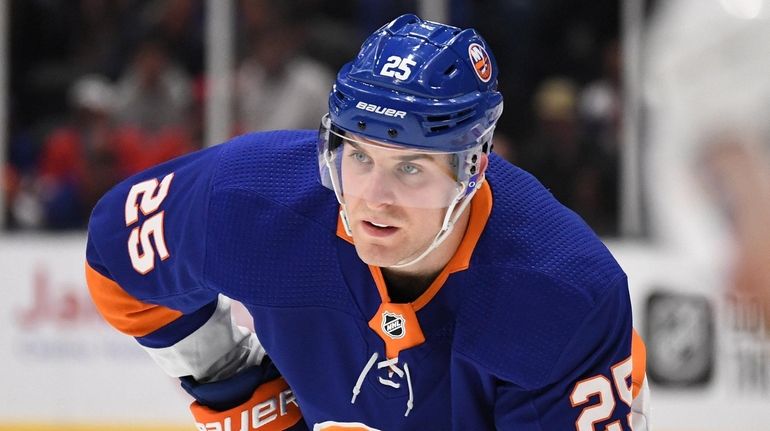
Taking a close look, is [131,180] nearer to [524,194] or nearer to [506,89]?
[524,194]

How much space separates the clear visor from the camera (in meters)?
1.99

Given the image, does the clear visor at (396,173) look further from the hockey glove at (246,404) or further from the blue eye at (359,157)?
the hockey glove at (246,404)

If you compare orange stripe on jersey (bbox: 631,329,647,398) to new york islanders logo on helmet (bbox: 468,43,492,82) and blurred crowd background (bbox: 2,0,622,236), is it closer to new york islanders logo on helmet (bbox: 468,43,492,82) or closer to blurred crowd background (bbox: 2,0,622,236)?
new york islanders logo on helmet (bbox: 468,43,492,82)

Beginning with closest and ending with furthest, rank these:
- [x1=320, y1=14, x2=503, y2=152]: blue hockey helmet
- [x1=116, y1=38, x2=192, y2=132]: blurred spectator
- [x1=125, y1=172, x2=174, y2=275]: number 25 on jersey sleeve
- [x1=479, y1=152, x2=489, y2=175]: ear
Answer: [x1=320, y1=14, x2=503, y2=152]: blue hockey helmet, [x1=479, y1=152, x2=489, y2=175]: ear, [x1=125, y1=172, x2=174, y2=275]: number 25 on jersey sleeve, [x1=116, y1=38, x2=192, y2=132]: blurred spectator

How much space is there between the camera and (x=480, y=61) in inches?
80.4

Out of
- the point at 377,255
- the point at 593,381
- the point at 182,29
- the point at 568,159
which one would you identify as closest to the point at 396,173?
the point at 377,255

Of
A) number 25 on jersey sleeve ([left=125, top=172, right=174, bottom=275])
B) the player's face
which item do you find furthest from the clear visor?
number 25 on jersey sleeve ([left=125, top=172, right=174, bottom=275])

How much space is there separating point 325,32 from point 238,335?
2.78 metres

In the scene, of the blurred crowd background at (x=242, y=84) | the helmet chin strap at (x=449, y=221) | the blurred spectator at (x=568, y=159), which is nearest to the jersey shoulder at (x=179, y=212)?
the helmet chin strap at (x=449, y=221)

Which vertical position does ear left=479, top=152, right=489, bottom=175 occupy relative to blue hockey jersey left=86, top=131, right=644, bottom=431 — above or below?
above

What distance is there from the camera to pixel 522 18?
513cm

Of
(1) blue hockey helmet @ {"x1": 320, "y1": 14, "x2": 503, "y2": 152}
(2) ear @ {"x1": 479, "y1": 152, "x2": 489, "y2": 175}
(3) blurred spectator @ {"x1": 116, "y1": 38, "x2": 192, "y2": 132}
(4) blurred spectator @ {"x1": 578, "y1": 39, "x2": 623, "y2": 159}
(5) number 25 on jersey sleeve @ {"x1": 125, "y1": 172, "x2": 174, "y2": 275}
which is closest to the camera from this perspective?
(1) blue hockey helmet @ {"x1": 320, "y1": 14, "x2": 503, "y2": 152}

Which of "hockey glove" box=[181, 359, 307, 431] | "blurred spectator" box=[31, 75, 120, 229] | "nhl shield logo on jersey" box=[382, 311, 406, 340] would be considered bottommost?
"blurred spectator" box=[31, 75, 120, 229]

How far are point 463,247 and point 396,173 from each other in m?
0.18
